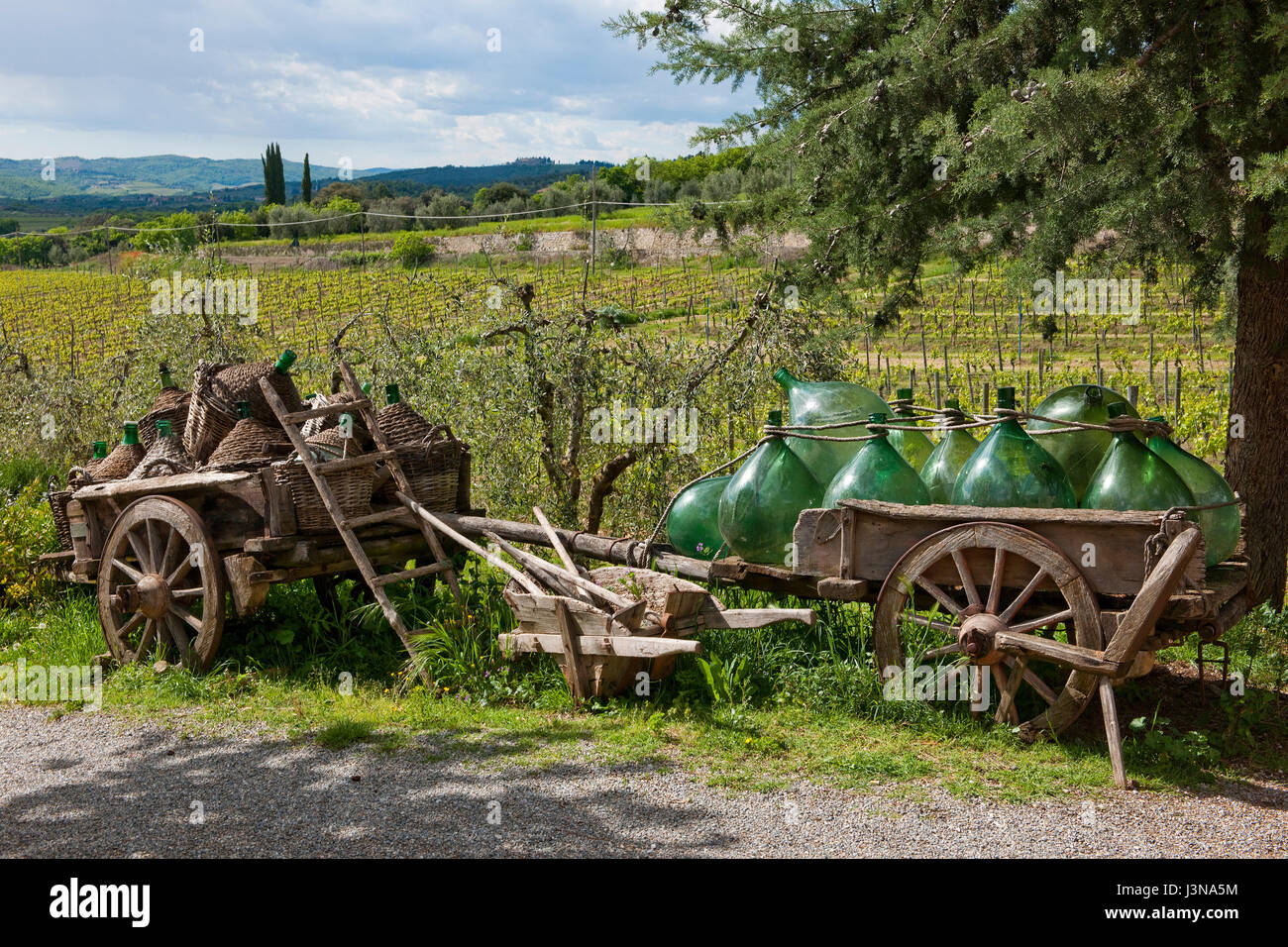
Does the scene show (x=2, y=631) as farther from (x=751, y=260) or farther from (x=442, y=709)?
(x=751, y=260)

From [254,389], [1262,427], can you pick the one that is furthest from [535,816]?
[1262,427]

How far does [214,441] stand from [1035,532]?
4.72 meters

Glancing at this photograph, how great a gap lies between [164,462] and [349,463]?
1.34m

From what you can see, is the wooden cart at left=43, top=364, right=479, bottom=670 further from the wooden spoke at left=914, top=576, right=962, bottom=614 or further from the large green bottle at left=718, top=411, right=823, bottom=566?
the wooden spoke at left=914, top=576, right=962, bottom=614

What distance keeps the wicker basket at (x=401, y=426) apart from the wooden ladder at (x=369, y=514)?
81 millimetres

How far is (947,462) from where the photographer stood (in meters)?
5.38

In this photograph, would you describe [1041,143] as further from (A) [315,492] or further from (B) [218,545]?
(B) [218,545]

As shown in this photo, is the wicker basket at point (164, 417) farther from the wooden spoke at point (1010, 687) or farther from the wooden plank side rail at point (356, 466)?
the wooden spoke at point (1010, 687)

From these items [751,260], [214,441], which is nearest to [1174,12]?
[751,260]

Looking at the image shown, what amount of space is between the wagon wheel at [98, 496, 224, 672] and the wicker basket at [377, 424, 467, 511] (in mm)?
1064

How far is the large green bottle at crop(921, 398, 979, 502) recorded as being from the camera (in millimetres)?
5332

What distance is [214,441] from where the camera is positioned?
6.66 metres
